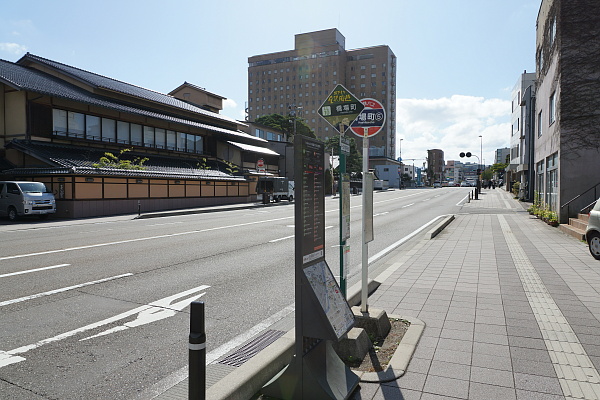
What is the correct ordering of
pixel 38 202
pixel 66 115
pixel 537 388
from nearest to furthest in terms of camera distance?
1. pixel 537 388
2. pixel 38 202
3. pixel 66 115

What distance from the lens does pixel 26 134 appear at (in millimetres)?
25047

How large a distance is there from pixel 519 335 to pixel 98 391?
4.34 meters

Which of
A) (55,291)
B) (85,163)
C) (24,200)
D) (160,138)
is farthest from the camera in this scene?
(160,138)

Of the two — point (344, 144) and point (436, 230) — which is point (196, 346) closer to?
point (344, 144)

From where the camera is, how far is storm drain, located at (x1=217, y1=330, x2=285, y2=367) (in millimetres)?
4005

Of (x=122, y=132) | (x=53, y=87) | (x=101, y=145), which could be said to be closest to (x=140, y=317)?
(x=53, y=87)

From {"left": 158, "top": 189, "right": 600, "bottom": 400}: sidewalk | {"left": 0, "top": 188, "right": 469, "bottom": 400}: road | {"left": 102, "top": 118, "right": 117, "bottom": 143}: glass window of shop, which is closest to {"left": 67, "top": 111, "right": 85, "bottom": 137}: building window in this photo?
{"left": 102, "top": 118, "right": 117, "bottom": 143}: glass window of shop

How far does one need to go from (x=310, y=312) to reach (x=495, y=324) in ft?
9.96

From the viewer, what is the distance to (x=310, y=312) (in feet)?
10.2

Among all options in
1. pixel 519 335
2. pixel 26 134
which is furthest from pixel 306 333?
pixel 26 134

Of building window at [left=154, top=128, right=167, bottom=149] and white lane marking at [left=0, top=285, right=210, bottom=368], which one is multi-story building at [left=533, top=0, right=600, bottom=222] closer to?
white lane marking at [left=0, top=285, right=210, bottom=368]

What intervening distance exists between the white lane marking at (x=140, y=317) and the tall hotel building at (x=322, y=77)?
11649 cm

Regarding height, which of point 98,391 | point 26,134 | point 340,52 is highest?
point 340,52

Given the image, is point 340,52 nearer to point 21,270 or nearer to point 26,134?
point 26,134
